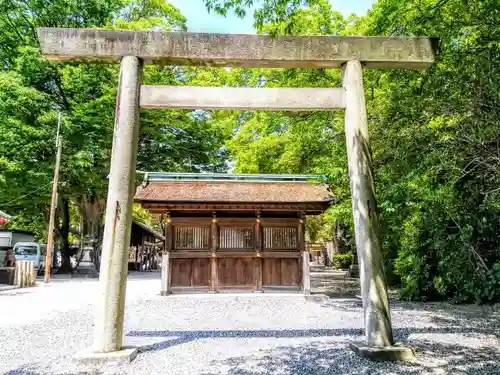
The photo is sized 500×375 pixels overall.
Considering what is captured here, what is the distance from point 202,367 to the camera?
4.93 metres

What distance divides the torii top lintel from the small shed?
6.66 m

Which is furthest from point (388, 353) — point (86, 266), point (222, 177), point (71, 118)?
point (86, 266)

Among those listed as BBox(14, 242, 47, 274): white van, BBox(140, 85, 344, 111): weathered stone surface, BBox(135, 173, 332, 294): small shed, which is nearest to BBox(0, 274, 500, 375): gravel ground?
BBox(135, 173, 332, 294): small shed

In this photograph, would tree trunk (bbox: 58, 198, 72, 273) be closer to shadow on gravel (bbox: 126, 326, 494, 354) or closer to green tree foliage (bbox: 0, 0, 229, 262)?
green tree foliage (bbox: 0, 0, 229, 262)

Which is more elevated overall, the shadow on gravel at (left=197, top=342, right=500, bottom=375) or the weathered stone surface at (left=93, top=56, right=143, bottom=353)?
the weathered stone surface at (left=93, top=56, right=143, bottom=353)

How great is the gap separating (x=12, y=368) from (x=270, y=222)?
895cm

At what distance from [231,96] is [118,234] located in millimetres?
2621

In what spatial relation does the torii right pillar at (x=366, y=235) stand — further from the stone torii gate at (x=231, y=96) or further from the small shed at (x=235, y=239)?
the small shed at (x=235, y=239)

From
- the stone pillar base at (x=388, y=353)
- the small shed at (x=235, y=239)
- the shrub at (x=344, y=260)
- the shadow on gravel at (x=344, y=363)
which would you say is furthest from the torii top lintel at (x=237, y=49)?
the shrub at (x=344, y=260)

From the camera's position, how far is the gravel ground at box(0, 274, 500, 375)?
16.1 feet

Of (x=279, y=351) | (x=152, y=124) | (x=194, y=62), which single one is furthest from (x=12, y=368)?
(x=152, y=124)

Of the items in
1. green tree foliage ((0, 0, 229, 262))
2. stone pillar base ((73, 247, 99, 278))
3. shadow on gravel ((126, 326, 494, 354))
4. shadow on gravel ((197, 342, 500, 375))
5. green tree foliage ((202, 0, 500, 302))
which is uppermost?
green tree foliage ((0, 0, 229, 262))

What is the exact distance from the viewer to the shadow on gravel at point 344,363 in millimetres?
4703

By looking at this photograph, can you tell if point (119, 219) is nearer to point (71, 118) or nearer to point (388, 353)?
point (388, 353)
